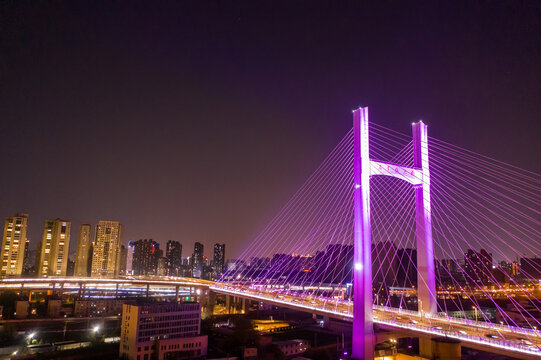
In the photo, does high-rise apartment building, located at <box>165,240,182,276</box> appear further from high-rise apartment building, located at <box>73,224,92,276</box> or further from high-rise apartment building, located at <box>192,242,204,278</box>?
high-rise apartment building, located at <box>73,224,92,276</box>

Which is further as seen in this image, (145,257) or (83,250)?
(145,257)

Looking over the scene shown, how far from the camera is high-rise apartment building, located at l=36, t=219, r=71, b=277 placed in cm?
3703

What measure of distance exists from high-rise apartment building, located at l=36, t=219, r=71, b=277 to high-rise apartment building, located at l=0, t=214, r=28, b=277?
2.01 m

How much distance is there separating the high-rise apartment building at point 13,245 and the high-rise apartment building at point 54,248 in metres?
2.01

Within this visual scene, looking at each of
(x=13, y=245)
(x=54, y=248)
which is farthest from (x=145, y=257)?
(x=13, y=245)

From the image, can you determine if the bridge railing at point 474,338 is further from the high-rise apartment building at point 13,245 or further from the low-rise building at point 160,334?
the high-rise apartment building at point 13,245

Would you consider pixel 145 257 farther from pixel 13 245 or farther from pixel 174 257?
pixel 13 245

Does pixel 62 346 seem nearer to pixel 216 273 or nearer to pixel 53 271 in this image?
pixel 53 271

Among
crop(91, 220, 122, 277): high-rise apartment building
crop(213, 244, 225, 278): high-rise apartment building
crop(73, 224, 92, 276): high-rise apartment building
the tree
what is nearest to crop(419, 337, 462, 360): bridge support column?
the tree

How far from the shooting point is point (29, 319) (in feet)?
74.8

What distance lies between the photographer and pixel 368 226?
10055mm

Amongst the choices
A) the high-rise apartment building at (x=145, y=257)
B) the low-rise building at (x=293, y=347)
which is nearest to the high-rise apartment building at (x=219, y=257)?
the high-rise apartment building at (x=145, y=257)

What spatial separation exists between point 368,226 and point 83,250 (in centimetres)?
3969

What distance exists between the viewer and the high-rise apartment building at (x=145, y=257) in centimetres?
6481
